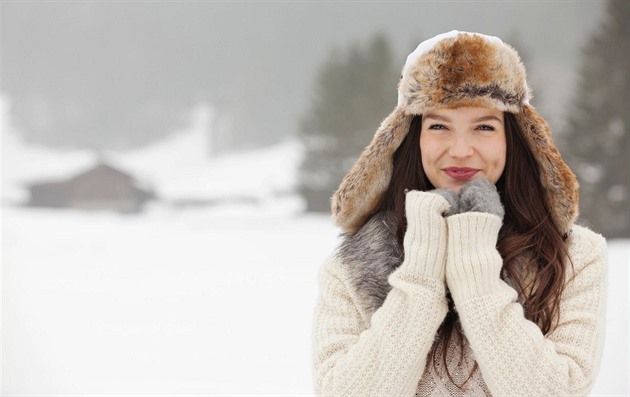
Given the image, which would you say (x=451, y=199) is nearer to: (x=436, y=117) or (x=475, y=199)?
(x=475, y=199)

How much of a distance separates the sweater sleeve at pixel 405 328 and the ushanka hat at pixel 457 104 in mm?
163

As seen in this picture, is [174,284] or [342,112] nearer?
[174,284]

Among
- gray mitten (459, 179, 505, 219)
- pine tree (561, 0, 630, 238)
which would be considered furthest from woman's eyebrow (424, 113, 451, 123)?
pine tree (561, 0, 630, 238)

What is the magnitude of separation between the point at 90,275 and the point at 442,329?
10.6 feet

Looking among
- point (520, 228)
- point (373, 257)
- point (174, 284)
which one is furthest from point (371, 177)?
point (174, 284)

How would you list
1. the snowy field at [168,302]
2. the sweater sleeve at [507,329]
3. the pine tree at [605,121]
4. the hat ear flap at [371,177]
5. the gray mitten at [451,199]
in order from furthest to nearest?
the pine tree at [605,121]
the snowy field at [168,302]
the hat ear flap at [371,177]
the gray mitten at [451,199]
the sweater sleeve at [507,329]

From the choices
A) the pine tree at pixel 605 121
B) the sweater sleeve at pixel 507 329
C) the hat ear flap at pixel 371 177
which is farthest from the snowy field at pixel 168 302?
the sweater sleeve at pixel 507 329

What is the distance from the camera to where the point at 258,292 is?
3.44 meters

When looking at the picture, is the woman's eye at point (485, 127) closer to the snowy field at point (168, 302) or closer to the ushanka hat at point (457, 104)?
the ushanka hat at point (457, 104)

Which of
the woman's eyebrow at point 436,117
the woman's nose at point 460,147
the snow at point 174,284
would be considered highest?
the snow at point 174,284

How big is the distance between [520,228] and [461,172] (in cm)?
14

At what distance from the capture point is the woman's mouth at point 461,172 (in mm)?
955

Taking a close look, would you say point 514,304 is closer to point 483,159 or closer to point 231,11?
point 483,159

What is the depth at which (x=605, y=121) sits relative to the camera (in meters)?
4.85
